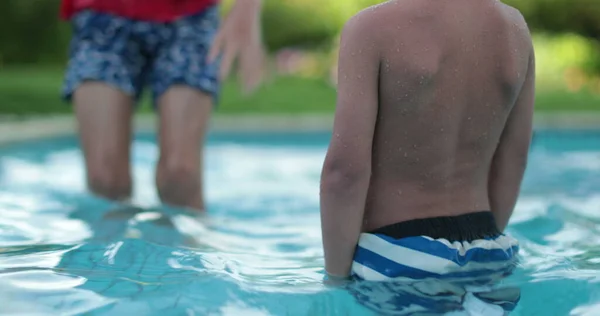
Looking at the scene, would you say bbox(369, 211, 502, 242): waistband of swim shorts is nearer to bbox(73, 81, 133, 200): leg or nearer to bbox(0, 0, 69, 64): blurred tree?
bbox(73, 81, 133, 200): leg

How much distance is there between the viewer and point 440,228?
2020mm

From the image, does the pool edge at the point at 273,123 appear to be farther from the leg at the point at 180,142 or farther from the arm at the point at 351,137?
the arm at the point at 351,137

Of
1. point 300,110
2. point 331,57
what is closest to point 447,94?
point 300,110

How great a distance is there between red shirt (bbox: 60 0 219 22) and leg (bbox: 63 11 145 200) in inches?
1.3

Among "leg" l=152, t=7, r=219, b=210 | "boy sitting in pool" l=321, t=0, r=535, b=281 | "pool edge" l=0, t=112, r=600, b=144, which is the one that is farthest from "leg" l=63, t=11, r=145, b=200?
"pool edge" l=0, t=112, r=600, b=144

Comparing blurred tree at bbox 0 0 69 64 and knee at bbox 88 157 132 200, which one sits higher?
knee at bbox 88 157 132 200

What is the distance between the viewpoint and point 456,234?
2.03 meters

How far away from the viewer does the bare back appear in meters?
1.98

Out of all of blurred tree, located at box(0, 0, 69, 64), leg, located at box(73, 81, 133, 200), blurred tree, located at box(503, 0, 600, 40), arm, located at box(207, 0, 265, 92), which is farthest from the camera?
blurred tree, located at box(503, 0, 600, 40)

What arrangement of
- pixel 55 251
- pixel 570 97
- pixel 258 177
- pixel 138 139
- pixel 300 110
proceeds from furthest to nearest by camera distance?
pixel 570 97, pixel 300 110, pixel 138 139, pixel 258 177, pixel 55 251

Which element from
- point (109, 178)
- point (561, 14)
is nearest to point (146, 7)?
point (109, 178)

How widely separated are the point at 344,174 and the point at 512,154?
592 millimetres

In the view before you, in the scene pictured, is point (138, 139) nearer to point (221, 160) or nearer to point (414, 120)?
point (221, 160)

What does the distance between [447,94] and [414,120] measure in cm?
10
